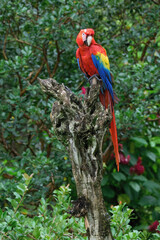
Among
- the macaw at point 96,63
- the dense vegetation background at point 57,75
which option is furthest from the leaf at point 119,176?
the macaw at point 96,63

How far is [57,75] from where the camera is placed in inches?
117

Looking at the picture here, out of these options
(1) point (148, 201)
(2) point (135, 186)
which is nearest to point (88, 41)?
(2) point (135, 186)

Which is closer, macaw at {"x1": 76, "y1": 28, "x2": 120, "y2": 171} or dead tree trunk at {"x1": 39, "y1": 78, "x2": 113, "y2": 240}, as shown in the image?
dead tree trunk at {"x1": 39, "y1": 78, "x2": 113, "y2": 240}

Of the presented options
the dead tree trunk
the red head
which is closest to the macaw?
the red head

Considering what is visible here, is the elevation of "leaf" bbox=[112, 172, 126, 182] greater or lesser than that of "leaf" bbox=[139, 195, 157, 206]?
greater

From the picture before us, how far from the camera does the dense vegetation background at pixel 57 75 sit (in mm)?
2471

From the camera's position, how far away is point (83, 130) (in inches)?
55.2

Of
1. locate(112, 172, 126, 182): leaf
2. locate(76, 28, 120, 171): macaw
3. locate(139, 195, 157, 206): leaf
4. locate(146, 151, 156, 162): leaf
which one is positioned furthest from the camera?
locate(146, 151, 156, 162): leaf

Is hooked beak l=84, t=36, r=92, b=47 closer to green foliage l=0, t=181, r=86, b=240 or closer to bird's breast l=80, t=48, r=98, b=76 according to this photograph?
bird's breast l=80, t=48, r=98, b=76

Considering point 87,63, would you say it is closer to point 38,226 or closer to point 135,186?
point 38,226

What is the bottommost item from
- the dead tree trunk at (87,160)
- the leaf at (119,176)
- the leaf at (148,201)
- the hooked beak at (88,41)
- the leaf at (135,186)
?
the leaf at (148,201)

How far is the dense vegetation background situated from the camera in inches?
97.3

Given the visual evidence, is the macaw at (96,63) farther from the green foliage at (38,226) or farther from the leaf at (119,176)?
the leaf at (119,176)

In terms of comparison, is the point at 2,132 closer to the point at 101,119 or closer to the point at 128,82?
the point at 128,82
